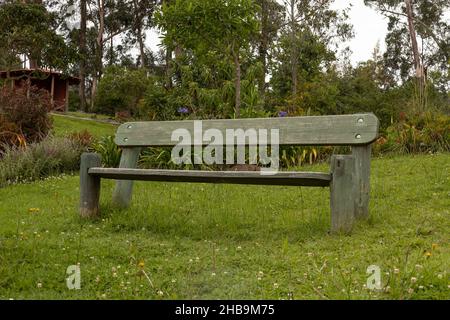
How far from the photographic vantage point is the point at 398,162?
679 centimetres

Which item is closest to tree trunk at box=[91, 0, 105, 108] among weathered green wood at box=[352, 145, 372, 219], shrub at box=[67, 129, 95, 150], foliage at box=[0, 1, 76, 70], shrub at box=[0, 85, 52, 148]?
foliage at box=[0, 1, 76, 70]

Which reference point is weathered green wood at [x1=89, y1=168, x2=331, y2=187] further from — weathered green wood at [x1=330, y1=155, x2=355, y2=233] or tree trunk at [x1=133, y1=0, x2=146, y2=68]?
tree trunk at [x1=133, y1=0, x2=146, y2=68]

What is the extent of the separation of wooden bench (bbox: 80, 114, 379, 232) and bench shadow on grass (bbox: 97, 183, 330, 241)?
0.81ft

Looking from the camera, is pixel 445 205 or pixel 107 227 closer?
pixel 107 227

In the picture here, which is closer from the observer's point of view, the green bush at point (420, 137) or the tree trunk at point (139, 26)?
the green bush at point (420, 137)

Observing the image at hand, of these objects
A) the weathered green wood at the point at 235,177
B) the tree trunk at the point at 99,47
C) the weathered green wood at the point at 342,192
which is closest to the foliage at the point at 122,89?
the tree trunk at the point at 99,47

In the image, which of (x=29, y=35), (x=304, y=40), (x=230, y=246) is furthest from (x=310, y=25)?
(x=230, y=246)

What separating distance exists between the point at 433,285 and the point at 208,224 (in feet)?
6.36

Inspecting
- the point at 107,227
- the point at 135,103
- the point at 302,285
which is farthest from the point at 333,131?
the point at 135,103

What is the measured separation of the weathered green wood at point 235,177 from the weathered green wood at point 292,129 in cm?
50

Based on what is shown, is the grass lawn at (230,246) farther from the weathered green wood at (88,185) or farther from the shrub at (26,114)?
the shrub at (26,114)

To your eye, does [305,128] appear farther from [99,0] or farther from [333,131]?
[99,0]

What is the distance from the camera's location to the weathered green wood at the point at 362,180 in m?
3.54
